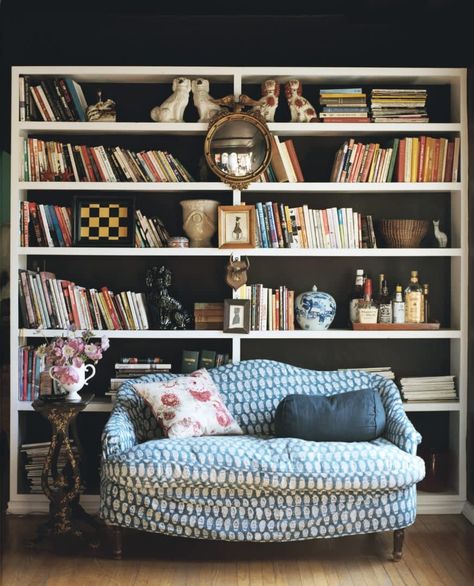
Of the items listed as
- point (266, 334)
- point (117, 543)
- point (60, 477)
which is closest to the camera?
point (117, 543)

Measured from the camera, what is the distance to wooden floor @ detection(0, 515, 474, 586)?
10.4 ft

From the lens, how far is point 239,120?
4062 millimetres

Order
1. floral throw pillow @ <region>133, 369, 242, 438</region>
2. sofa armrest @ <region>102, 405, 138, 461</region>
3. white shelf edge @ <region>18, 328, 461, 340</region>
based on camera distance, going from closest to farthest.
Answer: sofa armrest @ <region>102, 405, 138, 461</region>, floral throw pillow @ <region>133, 369, 242, 438</region>, white shelf edge @ <region>18, 328, 461, 340</region>

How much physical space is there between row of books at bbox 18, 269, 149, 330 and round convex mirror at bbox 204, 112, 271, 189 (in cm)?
86

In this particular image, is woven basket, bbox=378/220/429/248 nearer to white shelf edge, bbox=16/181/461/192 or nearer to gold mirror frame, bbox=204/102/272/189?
white shelf edge, bbox=16/181/461/192

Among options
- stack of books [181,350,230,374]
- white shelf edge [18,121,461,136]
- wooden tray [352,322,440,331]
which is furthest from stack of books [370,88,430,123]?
stack of books [181,350,230,374]

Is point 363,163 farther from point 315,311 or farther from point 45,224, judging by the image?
point 45,224

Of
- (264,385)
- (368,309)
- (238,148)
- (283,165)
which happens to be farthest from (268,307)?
(238,148)

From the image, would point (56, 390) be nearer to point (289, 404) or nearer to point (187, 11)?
point (289, 404)

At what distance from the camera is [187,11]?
13.6 ft

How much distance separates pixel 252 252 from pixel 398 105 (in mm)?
1179

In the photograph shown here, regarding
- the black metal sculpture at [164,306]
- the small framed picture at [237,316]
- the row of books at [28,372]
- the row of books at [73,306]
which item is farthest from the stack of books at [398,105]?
the row of books at [28,372]

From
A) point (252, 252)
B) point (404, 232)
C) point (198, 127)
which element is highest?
point (198, 127)

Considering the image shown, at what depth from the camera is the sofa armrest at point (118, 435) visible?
3.29 meters
